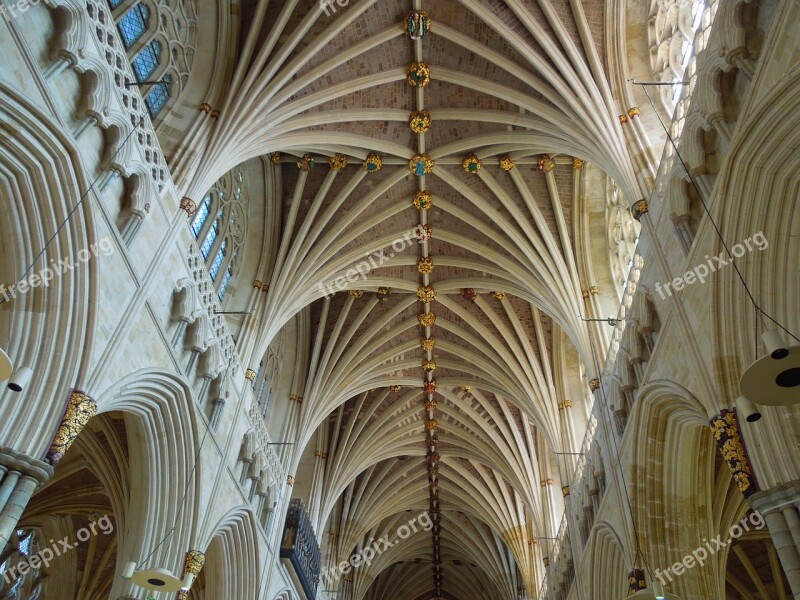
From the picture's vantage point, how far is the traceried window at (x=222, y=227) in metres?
15.9

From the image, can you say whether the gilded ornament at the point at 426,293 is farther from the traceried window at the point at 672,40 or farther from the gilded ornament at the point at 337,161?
the traceried window at the point at 672,40

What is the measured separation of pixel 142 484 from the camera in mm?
12453

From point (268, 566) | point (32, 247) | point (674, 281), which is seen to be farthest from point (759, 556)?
point (32, 247)

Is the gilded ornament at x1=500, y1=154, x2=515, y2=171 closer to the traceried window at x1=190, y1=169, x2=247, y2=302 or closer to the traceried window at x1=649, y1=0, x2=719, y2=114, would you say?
the traceried window at x1=649, y1=0, x2=719, y2=114

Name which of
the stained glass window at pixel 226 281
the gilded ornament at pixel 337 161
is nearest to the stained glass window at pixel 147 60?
the stained glass window at pixel 226 281

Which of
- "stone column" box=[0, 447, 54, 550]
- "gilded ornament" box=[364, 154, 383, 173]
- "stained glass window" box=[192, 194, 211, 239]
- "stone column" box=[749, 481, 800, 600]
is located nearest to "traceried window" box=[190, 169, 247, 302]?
"stained glass window" box=[192, 194, 211, 239]

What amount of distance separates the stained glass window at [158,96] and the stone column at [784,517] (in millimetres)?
11858

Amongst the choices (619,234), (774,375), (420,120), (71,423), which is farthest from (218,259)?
(774,375)

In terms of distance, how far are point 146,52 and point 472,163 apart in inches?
338

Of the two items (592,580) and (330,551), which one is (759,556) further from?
(330,551)

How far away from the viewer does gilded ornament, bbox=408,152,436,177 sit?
18.4m

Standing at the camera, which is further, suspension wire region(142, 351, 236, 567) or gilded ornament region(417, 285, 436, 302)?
gilded ornament region(417, 285, 436, 302)

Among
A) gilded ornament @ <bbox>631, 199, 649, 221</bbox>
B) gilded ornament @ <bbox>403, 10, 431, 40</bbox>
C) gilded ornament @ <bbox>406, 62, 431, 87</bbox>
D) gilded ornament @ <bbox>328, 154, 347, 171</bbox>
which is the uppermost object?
gilded ornament @ <bbox>403, 10, 431, 40</bbox>

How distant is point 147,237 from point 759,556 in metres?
16.9
